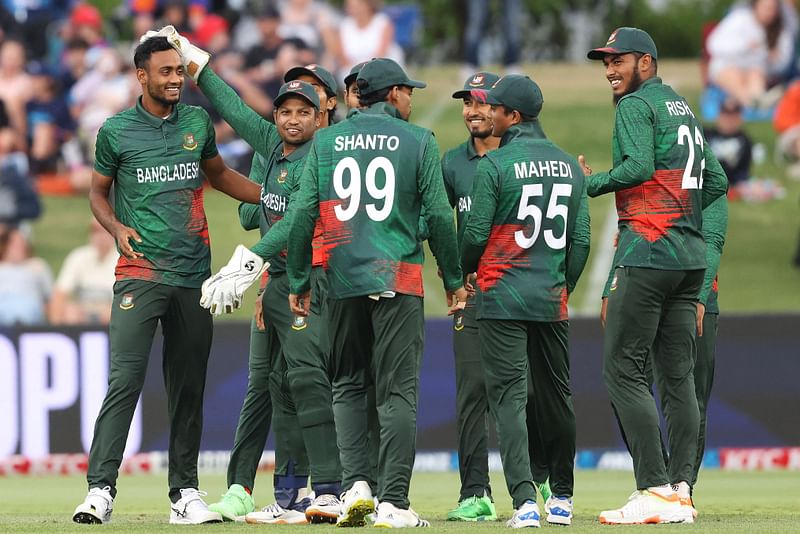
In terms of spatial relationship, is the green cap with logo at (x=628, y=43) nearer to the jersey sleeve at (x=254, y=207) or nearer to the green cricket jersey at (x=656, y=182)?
the green cricket jersey at (x=656, y=182)

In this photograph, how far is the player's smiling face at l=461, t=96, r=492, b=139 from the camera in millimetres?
8781

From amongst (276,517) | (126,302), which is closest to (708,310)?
(276,517)

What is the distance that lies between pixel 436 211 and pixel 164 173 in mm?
1762

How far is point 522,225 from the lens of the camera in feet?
25.7

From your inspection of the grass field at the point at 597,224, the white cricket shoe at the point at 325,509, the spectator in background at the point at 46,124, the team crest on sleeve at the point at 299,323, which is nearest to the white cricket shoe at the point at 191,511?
the white cricket shoe at the point at 325,509

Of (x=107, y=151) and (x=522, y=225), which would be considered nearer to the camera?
(x=522, y=225)

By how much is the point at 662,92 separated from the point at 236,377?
673 centimetres

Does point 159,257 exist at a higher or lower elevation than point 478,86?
lower

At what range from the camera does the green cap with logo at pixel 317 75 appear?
8758mm

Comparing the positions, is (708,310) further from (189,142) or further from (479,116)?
(189,142)

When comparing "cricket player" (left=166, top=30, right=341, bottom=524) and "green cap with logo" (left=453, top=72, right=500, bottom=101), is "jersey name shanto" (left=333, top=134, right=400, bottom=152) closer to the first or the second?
"cricket player" (left=166, top=30, right=341, bottom=524)

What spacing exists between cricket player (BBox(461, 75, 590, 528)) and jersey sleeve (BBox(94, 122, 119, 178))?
2.16m

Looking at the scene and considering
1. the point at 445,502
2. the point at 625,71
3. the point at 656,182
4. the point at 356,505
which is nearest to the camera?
the point at 356,505

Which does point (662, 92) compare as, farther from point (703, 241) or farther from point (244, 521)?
point (244, 521)
